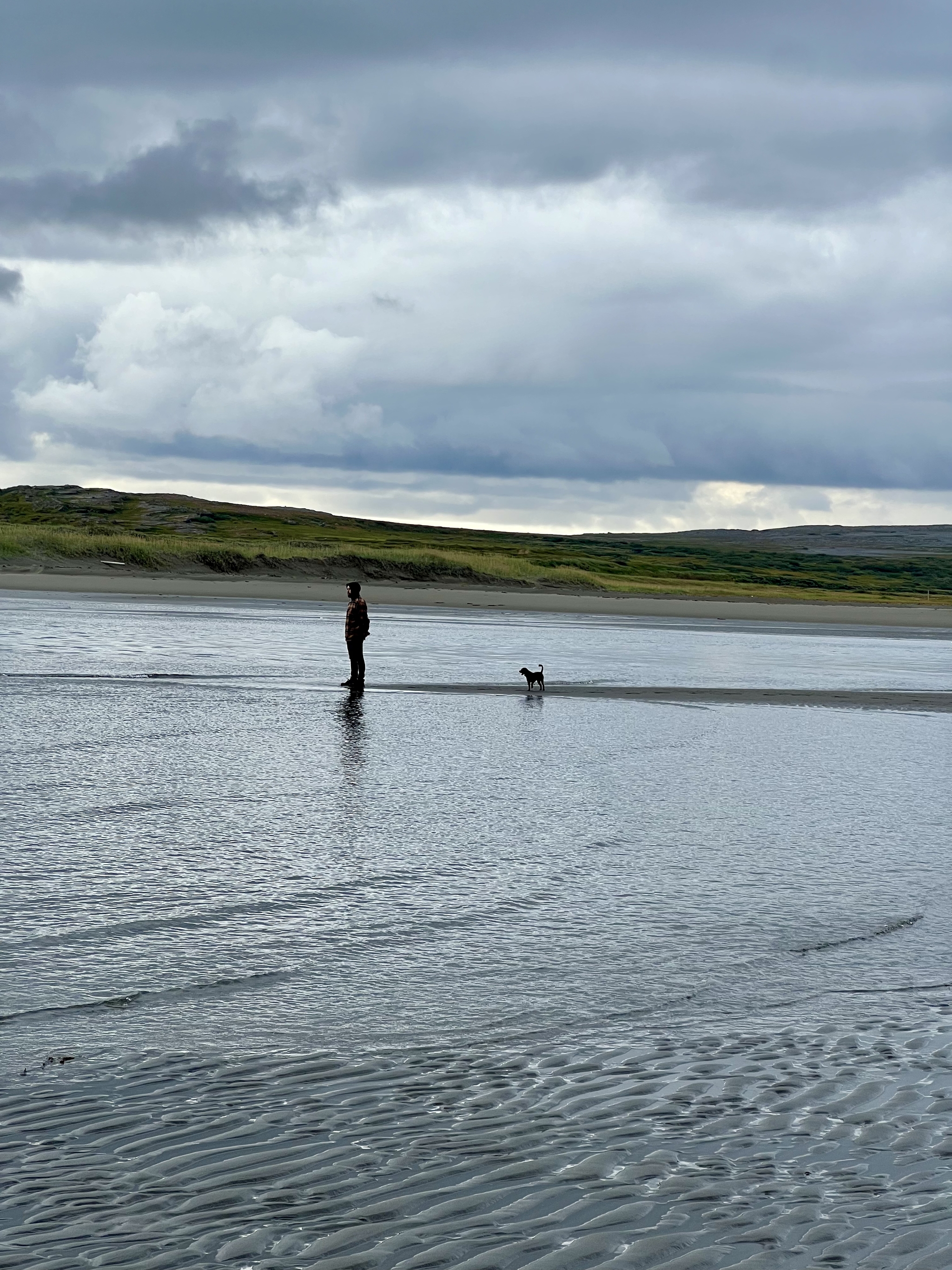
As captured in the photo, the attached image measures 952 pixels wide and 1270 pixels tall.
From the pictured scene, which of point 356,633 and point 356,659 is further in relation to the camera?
point 356,633

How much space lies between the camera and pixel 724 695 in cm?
2341

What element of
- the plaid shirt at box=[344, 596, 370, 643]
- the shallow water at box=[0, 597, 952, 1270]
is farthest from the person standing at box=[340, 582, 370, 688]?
the shallow water at box=[0, 597, 952, 1270]

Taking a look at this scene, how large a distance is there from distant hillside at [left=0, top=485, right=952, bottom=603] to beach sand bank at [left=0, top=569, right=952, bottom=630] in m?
3.99

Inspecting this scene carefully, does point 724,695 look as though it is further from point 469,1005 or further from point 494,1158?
point 494,1158

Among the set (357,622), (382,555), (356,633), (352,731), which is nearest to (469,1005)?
(352,731)

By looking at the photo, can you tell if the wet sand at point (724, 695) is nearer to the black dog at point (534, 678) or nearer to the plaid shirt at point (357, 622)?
the black dog at point (534, 678)

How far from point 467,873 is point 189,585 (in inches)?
2211

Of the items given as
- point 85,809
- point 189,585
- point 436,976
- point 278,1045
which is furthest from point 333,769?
point 189,585

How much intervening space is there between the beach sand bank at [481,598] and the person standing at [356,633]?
107 ft

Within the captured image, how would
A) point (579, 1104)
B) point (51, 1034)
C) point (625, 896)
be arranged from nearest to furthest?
point (579, 1104) → point (51, 1034) → point (625, 896)

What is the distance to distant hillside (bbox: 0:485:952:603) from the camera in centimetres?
7500

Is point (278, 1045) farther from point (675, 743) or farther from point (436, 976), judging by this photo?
point (675, 743)

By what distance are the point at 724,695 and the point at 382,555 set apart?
57.5m

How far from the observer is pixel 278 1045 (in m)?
5.39
